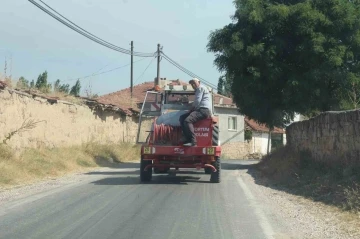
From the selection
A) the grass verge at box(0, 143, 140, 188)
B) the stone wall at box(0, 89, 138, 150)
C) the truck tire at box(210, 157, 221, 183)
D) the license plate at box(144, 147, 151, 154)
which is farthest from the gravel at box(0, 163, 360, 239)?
the stone wall at box(0, 89, 138, 150)

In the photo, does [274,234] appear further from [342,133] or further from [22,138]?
[22,138]

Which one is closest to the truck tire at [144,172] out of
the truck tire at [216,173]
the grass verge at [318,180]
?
the truck tire at [216,173]

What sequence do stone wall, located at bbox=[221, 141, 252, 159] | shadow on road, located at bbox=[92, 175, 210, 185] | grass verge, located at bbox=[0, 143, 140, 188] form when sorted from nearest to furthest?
shadow on road, located at bbox=[92, 175, 210, 185] < grass verge, located at bbox=[0, 143, 140, 188] < stone wall, located at bbox=[221, 141, 252, 159]

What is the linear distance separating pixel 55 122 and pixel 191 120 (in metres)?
9.45

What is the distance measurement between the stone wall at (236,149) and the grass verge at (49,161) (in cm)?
2222

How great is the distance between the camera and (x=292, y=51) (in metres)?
22.8

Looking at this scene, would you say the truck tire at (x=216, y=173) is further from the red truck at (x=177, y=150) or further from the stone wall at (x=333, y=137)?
the stone wall at (x=333, y=137)

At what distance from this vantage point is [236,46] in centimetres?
2197

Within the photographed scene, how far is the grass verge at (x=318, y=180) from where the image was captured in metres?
10.8

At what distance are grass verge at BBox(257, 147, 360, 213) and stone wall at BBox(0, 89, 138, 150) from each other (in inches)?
349

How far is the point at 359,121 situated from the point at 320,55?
9.13 meters

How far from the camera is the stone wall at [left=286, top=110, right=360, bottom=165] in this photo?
1314cm

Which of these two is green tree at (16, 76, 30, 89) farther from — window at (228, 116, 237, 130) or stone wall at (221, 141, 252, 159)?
window at (228, 116, 237, 130)

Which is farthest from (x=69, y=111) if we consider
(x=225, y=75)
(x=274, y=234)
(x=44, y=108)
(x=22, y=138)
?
(x=274, y=234)
